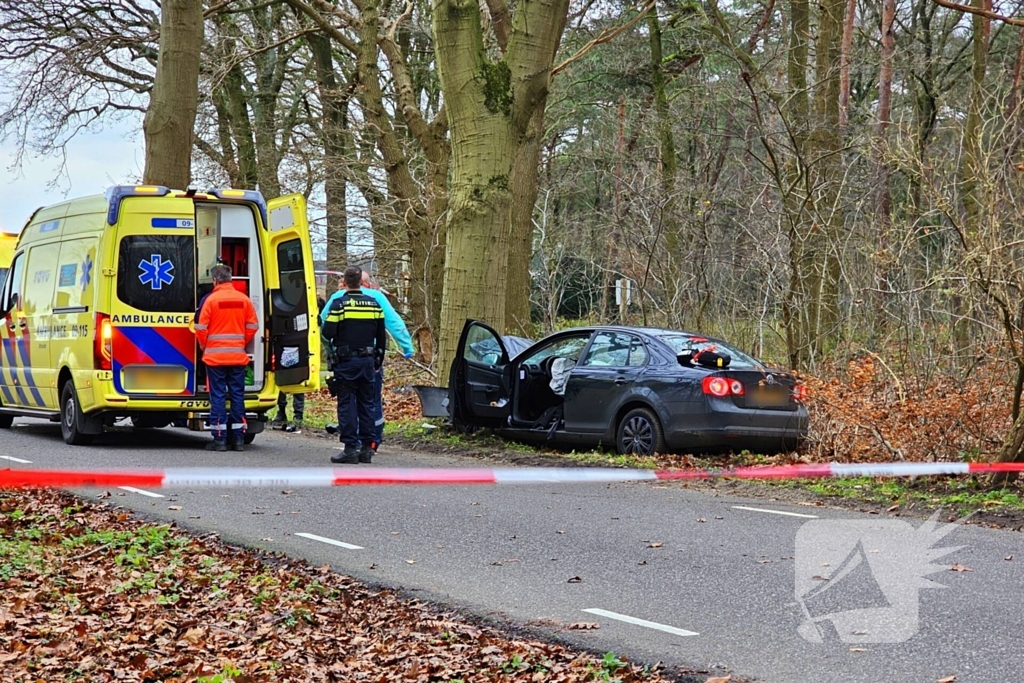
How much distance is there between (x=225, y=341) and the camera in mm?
13336

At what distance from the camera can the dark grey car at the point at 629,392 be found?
12.7 meters

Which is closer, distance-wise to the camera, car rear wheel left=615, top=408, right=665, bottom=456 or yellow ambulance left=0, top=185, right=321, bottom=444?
car rear wheel left=615, top=408, right=665, bottom=456

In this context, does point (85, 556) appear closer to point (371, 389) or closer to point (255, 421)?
point (371, 389)

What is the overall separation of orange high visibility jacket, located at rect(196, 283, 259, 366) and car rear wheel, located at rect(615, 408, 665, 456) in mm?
3986

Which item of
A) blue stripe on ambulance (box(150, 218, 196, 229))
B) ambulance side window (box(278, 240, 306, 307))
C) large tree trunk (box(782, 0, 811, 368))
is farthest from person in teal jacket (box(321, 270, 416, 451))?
large tree trunk (box(782, 0, 811, 368))

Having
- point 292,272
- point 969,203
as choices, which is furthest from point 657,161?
point 292,272

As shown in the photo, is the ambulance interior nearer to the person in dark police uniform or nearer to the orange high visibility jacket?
the orange high visibility jacket

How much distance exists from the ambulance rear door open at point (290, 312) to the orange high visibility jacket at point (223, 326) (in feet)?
3.32

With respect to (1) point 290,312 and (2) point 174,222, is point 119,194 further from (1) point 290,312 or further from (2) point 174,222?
(1) point 290,312

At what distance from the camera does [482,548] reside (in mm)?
8328

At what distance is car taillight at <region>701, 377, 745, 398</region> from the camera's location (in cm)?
1263

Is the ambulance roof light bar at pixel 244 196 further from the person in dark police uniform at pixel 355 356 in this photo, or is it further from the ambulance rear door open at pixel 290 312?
the person in dark police uniform at pixel 355 356

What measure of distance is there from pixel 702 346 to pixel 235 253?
17.4 ft

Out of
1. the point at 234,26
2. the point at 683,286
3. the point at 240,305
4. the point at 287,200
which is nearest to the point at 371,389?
the point at 240,305
